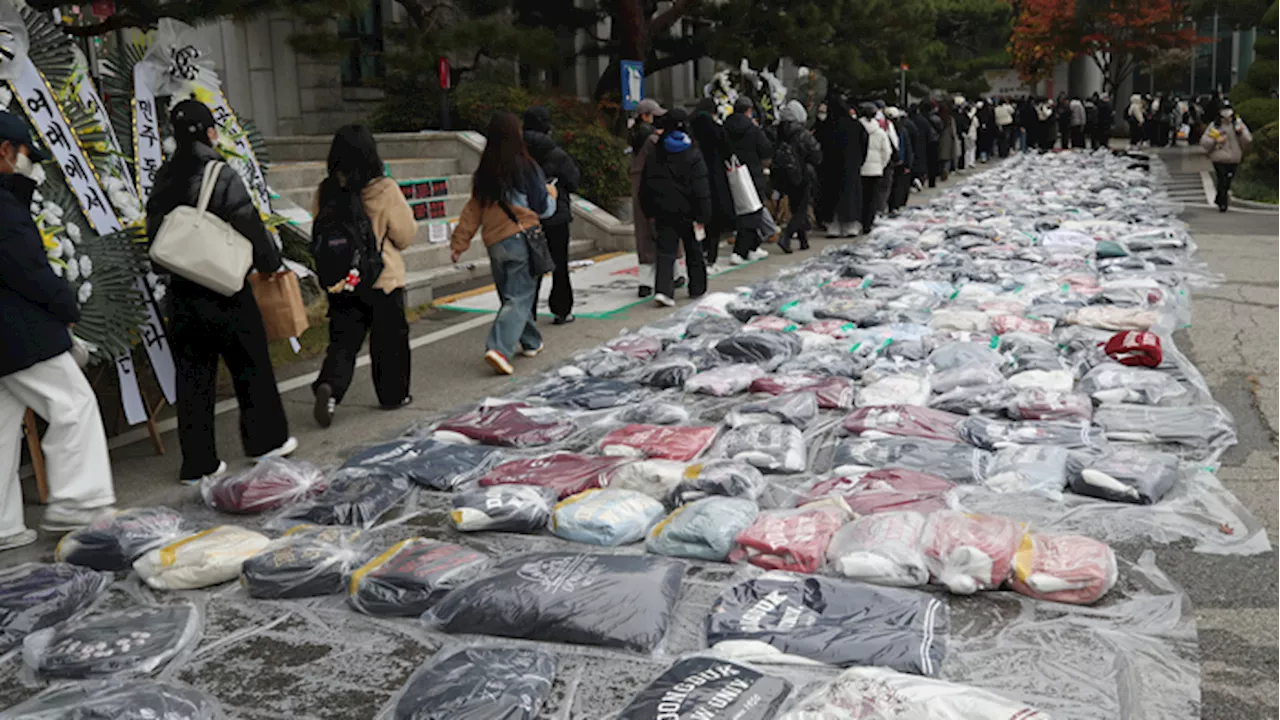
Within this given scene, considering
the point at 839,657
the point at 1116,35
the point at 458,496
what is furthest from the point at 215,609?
the point at 1116,35

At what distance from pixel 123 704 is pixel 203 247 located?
2.41 meters

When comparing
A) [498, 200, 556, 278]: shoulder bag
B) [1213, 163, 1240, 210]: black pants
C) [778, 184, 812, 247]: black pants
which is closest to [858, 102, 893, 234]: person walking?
[778, 184, 812, 247]: black pants

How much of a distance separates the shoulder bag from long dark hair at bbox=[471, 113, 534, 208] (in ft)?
0.35

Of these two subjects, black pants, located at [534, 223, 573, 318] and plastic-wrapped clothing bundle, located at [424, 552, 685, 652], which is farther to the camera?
black pants, located at [534, 223, 573, 318]

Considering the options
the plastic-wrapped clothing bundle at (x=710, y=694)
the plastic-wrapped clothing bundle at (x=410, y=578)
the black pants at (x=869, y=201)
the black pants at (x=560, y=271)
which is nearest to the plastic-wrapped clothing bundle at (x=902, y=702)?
the plastic-wrapped clothing bundle at (x=710, y=694)

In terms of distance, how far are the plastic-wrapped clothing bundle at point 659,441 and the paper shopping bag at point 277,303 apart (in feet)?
5.39

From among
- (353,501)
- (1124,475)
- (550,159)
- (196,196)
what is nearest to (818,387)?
(1124,475)

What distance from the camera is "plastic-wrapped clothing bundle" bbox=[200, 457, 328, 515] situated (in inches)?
181

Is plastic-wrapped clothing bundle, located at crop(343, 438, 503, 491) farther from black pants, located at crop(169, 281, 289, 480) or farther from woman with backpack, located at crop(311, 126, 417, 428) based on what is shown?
woman with backpack, located at crop(311, 126, 417, 428)

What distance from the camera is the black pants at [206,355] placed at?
→ 4980 mm

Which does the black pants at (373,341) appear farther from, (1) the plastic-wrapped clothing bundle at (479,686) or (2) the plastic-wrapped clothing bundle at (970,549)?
(2) the plastic-wrapped clothing bundle at (970,549)

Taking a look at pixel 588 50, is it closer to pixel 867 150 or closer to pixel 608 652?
pixel 867 150

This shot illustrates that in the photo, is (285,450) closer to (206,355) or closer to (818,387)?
(206,355)

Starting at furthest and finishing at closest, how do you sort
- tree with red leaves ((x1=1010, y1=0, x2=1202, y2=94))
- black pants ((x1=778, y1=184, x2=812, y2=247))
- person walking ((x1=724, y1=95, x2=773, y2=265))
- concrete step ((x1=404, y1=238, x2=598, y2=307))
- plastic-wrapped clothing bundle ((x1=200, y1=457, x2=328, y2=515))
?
tree with red leaves ((x1=1010, y1=0, x2=1202, y2=94)), black pants ((x1=778, y1=184, x2=812, y2=247)), person walking ((x1=724, y1=95, x2=773, y2=265)), concrete step ((x1=404, y1=238, x2=598, y2=307)), plastic-wrapped clothing bundle ((x1=200, y1=457, x2=328, y2=515))
